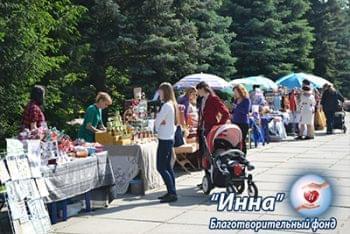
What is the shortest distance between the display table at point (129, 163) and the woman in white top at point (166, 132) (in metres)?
0.75

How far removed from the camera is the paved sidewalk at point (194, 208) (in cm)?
720

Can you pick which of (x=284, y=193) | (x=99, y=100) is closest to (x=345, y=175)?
(x=284, y=193)

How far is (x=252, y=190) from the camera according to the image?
28.7 ft

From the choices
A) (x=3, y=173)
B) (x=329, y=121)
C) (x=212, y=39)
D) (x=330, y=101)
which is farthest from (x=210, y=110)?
(x=212, y=39)

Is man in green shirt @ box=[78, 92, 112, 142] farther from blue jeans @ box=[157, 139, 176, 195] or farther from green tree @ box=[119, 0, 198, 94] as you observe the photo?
green tree @ box=[119, 0, 198, 94]

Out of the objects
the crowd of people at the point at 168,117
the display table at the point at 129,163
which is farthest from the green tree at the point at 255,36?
the display table at the point at 129,163

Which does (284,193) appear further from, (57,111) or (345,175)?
(57,111)

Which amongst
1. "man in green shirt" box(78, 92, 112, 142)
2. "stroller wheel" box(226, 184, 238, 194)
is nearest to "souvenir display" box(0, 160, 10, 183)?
"man in green shirt" box(78, 92, 112, 142)

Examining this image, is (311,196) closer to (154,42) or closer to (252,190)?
(252,190)

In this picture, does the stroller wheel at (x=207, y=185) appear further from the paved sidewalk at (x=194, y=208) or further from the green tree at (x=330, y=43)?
the green tree at (x=330, y=43)

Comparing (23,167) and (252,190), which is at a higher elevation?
(23,167)

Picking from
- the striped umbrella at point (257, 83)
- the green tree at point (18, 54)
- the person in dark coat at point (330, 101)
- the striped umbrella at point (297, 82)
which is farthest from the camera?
the striped umbrella at point (297, 82)

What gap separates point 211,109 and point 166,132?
1144 mm

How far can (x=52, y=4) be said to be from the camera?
46.5 ft
